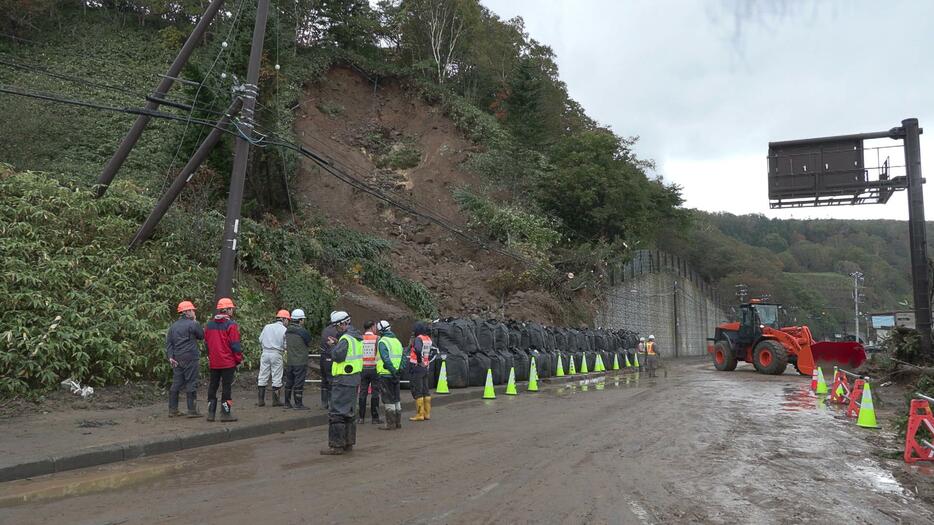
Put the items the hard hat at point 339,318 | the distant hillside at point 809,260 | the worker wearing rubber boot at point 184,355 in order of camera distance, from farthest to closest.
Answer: the distant hillside at point 809,260
the worker wearing rubber boot at point 184,355
the hard hat at point 339,318

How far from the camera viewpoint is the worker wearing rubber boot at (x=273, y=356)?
474 inches

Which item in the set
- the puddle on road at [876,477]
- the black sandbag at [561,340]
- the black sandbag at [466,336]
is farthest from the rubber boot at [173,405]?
the black sandbag at [561,340]

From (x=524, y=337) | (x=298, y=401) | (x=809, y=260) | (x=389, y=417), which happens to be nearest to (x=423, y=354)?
(x=389, y=417)

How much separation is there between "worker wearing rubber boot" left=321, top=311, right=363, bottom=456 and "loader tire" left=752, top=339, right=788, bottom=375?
2099 cm

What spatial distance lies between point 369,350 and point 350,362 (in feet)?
6.03

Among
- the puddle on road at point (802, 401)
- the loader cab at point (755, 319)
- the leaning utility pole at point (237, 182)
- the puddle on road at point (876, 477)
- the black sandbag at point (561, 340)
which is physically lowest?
the puddle on road at point (802, 401)

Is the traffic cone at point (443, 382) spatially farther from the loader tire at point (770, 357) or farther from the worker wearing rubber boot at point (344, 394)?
the loader tire at point (770, 357)

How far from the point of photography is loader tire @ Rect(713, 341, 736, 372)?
2842 cm

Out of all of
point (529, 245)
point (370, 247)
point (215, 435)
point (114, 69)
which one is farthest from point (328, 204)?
point (215, 435)

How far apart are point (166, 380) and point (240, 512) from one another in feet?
27.6

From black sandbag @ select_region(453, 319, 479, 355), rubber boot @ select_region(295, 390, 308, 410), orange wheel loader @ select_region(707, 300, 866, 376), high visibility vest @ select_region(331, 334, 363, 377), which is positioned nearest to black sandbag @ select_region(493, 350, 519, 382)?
black sandbag @ select_region(453, 319, 479, 355)

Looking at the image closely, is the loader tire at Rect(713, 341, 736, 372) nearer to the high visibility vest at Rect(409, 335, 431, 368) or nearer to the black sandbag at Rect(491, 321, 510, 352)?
the black sandbag at Rect(491, 321, 510, 352)

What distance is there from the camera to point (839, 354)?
22750 millimetres

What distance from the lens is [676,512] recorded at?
5504mm
